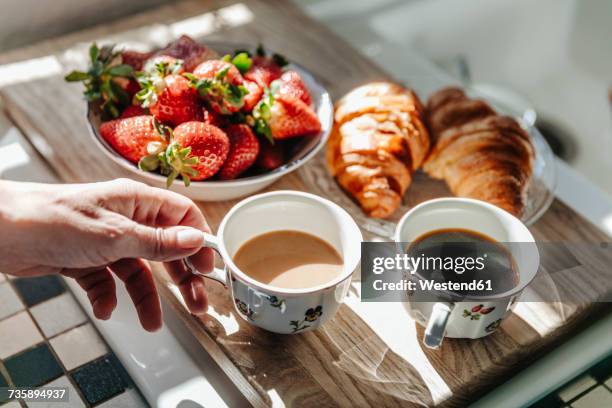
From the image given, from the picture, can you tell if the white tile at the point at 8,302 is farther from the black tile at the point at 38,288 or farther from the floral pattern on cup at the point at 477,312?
the floral pattern on cup at the point at 477,312

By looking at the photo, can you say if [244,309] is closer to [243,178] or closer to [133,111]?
[243,178]

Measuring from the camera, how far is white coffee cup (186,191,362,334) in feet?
2.47

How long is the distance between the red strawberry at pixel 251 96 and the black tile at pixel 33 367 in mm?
414

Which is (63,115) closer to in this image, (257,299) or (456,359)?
(257,299)

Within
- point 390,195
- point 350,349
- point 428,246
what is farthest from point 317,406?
point 390,195

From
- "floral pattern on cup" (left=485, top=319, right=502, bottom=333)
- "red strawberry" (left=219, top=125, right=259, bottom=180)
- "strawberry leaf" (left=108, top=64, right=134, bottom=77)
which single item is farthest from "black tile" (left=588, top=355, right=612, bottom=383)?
"strawberry leaf" (left=108, top=64, right=134, bottom=77)

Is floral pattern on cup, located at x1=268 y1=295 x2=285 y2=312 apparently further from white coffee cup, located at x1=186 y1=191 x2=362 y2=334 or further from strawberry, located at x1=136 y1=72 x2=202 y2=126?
strawberry, located at x1=136 y1=72 x2=202 y2=126

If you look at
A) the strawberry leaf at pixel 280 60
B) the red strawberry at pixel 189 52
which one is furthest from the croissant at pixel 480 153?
the red strawberry at pixel 189 52

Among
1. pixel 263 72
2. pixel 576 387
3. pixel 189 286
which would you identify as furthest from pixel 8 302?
pixel 576 387

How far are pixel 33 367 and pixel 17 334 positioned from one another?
60 millimetres

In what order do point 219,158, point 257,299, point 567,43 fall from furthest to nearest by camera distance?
1. point 567,43
2. point 219,158
3. point 257,299

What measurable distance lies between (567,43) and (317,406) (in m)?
1.41

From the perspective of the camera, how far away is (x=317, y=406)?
0.77 metres

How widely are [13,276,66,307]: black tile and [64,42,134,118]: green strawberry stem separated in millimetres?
250
